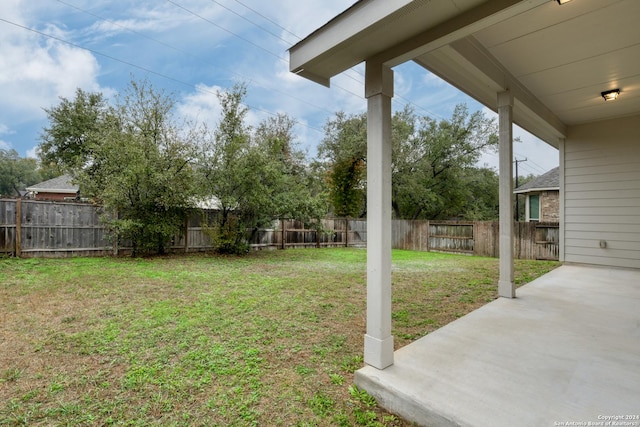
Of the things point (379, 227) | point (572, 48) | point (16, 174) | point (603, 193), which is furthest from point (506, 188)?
point (16, 174)

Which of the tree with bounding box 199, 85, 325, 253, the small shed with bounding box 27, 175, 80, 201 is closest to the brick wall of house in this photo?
the tree with bounding box 199, 85, 325, 253

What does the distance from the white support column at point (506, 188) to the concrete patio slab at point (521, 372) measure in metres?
0.59

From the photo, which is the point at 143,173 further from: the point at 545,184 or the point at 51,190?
the point at 545,184

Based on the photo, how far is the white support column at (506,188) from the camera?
3787 millimetres

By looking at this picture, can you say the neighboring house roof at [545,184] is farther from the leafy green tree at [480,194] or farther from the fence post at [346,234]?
the fence post at [346,234]

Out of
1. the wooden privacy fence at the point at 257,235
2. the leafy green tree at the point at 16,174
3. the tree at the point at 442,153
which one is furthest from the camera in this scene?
the leafy green tree at the point at 16,174

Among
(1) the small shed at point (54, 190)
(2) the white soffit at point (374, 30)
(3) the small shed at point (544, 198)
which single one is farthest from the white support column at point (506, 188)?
(1) the small shed at point (54, 190)

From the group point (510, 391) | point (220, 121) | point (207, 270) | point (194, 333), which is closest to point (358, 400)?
point (510, 391)

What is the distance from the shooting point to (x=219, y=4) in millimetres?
9578

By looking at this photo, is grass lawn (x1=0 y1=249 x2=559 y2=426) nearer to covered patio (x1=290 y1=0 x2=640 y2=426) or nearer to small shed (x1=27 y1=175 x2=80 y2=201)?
covered patio (x1=290 y1=0 x2=640 y2=426)

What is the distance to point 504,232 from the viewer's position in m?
3.95

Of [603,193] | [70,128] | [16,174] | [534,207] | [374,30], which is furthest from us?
[16,174]

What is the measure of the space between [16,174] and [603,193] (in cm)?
4430

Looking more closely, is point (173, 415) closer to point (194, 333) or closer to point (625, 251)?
point (194, 333)
